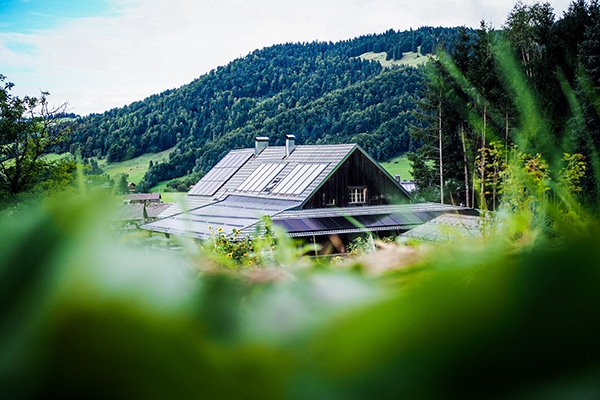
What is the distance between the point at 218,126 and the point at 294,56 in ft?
151

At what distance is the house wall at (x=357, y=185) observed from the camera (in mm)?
26328

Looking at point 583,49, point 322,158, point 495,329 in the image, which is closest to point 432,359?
point 495,329

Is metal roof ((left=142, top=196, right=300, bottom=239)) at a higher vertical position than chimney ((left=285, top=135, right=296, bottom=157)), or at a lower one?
lower

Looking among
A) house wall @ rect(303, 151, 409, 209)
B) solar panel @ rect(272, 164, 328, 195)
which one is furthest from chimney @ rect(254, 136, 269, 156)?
house wall @ rect(303, 151, 409, 209)

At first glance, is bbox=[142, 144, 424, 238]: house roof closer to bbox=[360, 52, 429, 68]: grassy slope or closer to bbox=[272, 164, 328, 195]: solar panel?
bbox=[272, 164, 328, 195]: solar panel

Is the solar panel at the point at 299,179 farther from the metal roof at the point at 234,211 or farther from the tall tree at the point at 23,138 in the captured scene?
the tall tree at the point at 23,138

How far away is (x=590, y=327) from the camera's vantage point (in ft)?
1.92

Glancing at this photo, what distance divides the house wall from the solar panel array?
6.91 metres

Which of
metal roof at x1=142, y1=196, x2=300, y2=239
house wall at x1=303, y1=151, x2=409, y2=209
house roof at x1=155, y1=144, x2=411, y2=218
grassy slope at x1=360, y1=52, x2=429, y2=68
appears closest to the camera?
metal roof at x1=142, y1=196, x2=300, y2=239

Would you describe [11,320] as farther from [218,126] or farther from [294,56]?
[294,56]

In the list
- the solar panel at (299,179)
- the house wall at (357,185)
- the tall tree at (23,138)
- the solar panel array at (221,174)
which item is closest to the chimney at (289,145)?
the solar panel at (299,179)

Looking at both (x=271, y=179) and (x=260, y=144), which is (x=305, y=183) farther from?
(x=260, y=144)

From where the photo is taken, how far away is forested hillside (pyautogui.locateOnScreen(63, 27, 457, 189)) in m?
64.0

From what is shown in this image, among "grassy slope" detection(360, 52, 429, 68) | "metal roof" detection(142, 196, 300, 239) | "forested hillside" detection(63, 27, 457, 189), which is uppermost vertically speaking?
"grassy slope" detection(360, 52, 429, 68)
